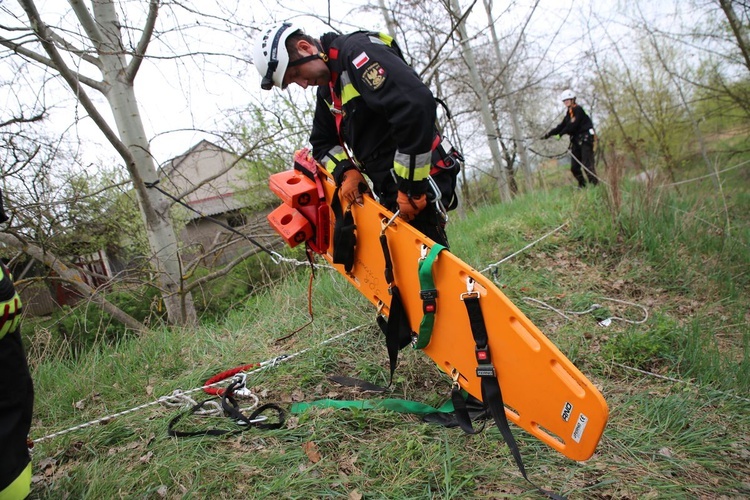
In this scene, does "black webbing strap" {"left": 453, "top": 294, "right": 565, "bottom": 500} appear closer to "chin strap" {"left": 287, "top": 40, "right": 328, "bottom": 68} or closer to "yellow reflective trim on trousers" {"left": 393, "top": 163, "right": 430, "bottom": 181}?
"yellow reflective trim on trousers" {"left": 393, "top": 163, "right": 430, "bottom": 181}

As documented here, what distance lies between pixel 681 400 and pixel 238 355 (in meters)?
2.99

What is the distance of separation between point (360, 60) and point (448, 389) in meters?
2.10

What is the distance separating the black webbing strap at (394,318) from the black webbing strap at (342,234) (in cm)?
23

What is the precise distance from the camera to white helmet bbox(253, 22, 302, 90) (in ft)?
7.48

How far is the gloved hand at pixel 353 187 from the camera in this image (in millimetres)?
2559

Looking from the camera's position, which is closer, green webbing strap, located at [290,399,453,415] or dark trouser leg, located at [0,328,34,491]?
dark trouser leg, located at [0,328,34,491]

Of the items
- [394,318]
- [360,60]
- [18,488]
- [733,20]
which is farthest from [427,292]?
[733,20]

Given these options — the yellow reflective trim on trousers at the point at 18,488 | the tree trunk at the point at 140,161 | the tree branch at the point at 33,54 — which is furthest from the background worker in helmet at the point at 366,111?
the tree trunk at the point at 140,161

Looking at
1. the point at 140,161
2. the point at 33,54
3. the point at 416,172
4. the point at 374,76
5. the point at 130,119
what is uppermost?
the point at 33,54

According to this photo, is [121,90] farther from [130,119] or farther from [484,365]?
[484,365]

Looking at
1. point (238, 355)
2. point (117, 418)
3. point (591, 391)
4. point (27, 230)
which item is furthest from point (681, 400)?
point (27, 230)

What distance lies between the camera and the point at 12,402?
1513 mm

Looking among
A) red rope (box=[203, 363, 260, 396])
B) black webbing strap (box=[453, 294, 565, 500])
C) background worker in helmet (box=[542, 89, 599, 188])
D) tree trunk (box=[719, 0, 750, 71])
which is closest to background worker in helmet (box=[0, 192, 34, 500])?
red rope (box=[203, 363, 260, 396])

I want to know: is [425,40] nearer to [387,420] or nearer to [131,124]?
[131,124]
